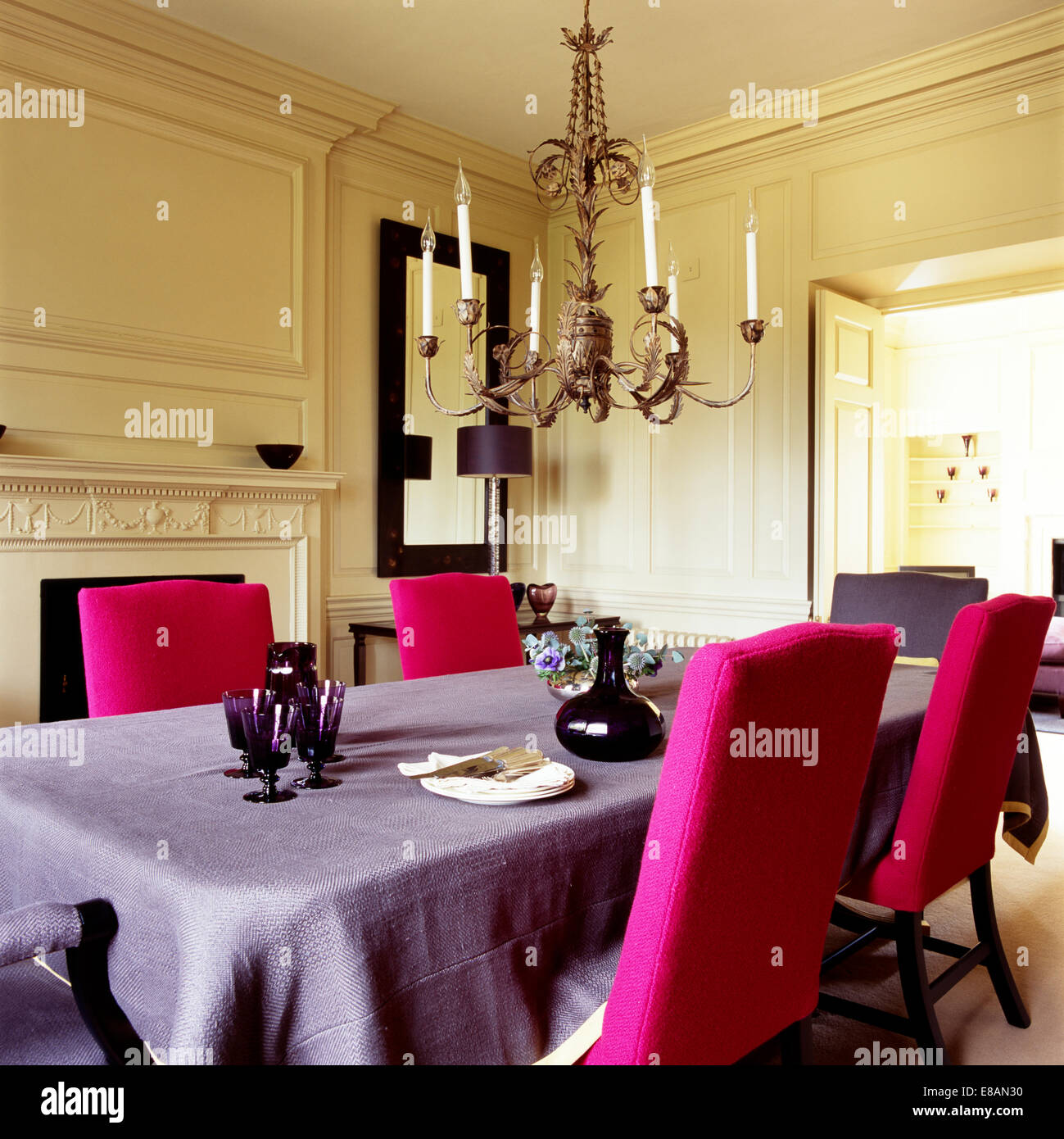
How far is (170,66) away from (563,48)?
1490 mm

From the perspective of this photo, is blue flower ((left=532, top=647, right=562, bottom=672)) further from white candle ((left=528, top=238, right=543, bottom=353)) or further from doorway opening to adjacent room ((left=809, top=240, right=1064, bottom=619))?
doorway opening to adjacent room ((left=809, top=240, right=1064, bottom=619))

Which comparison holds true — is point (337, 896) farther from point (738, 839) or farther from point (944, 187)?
point (944, 187)

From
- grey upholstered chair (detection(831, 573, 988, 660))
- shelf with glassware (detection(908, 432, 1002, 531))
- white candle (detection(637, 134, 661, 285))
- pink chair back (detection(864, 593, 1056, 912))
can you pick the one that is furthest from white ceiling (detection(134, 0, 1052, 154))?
shelf with glassware (detection(908, 432, 1002, 531))

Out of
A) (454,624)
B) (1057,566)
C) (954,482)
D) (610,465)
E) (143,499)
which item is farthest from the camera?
(954,482)

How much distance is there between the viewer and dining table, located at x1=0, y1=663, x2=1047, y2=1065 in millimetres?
987

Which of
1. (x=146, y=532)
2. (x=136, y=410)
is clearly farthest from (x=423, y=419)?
(x=146, y=532)

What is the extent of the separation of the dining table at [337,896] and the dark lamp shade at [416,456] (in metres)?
2.96

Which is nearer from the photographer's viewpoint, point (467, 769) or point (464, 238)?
point (467, 769)

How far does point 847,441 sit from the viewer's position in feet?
14.1

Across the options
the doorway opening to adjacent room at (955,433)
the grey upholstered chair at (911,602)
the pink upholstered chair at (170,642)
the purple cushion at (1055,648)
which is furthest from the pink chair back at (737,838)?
the purple cushion at (1055,648)

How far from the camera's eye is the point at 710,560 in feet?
15.0

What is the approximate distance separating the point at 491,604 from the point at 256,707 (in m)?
1.57

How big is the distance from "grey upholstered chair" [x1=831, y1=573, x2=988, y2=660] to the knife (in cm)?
180

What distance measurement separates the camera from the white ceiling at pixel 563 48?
3.44 m
